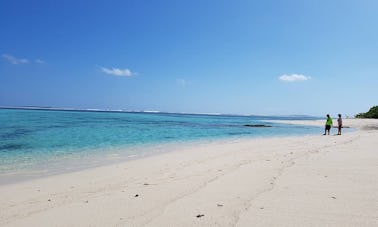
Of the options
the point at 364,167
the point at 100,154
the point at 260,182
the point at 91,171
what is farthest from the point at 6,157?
the point at 364,167

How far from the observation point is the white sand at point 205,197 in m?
4.25

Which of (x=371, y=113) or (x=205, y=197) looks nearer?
(x=205, y=197)

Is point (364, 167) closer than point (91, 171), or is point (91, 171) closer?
point (364, 167)

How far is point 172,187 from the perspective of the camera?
6.32 metres

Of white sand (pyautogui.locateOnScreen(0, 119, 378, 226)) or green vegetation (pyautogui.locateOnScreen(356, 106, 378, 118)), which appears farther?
green vegetation (pyautogui.locateOnScreen(356, 106, 378, 118))

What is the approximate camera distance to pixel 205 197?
5.36 metres

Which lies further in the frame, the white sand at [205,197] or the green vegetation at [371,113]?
the green vegetation at [371,113]

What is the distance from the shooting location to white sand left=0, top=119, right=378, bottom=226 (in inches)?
167

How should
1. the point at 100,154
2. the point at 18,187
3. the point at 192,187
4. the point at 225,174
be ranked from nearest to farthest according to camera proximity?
the point at 192,187 < the point at 18,187 < the point at 225,174 < the point at 100,154

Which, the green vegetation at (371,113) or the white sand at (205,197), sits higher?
the green vegetation at (371,113)

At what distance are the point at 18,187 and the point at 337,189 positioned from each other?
7.46 metres

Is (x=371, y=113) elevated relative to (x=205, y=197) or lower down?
elevated

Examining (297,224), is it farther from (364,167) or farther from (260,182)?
(364,167)

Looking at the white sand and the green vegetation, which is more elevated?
the green vegetation
